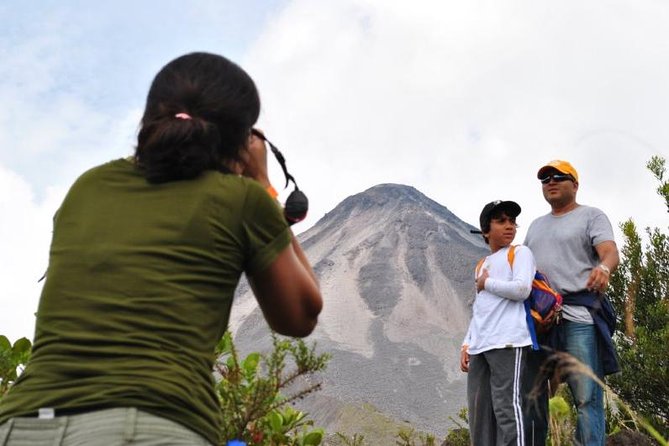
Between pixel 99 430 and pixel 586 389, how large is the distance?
4048 mm

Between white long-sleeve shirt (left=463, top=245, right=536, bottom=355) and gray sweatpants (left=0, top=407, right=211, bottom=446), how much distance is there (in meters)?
3.70

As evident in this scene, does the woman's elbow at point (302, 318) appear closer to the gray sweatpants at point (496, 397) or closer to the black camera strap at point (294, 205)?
the black camera strap at point (294, 205)

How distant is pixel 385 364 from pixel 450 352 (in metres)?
8.16

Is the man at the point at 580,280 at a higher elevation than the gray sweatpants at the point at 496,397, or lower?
higher

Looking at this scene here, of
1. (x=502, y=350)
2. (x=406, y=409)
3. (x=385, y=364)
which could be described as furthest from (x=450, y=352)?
(x=502, y=350)

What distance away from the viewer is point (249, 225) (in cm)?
179

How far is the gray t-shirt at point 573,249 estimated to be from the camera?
209 inches

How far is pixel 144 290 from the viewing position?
1686 mm

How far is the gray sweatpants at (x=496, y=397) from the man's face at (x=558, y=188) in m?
1.02

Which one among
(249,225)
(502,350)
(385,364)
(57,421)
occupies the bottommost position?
(57,421)

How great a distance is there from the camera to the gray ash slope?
7050 cm

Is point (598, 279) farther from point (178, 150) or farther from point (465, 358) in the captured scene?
point (178, 150)

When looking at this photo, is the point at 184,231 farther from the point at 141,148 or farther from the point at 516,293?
the point at 516,293

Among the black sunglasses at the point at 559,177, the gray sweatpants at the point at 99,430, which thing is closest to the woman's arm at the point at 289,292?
the gray sweatpants at the point at 99,430
